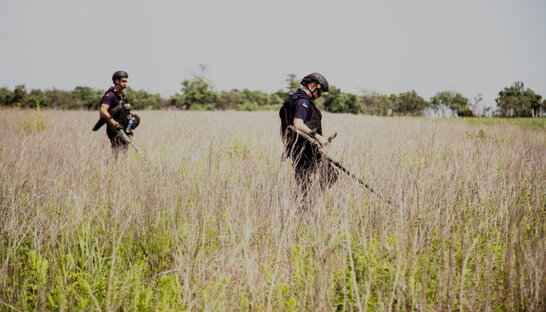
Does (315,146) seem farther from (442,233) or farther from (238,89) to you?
(238,89)

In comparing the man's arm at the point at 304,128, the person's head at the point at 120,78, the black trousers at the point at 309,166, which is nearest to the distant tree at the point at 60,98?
the person's head at the point at 120,78

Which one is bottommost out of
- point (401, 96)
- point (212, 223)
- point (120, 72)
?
point (212, 223)

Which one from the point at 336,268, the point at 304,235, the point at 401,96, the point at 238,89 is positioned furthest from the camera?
the point at 238,89

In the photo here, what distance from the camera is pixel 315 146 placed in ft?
12.3

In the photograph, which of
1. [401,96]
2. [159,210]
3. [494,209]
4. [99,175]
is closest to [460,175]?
[494,209]

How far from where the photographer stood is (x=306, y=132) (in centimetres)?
347

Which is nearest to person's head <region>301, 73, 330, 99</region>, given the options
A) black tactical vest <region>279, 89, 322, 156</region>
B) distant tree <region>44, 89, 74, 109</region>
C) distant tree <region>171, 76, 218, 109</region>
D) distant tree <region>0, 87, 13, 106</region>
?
black tactical vest <region>279, 89, 322, 156</region>

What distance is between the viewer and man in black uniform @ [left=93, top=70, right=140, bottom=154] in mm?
4996

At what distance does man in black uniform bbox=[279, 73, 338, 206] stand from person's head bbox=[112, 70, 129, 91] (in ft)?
10.5

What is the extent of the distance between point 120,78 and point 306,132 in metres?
3.75

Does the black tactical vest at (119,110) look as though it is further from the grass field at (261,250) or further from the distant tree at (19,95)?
the distant tree at (19,95)

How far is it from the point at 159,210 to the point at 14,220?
1.08 meters

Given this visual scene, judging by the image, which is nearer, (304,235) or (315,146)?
(304,235)

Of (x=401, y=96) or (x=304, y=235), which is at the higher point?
(x=401, y=96)
